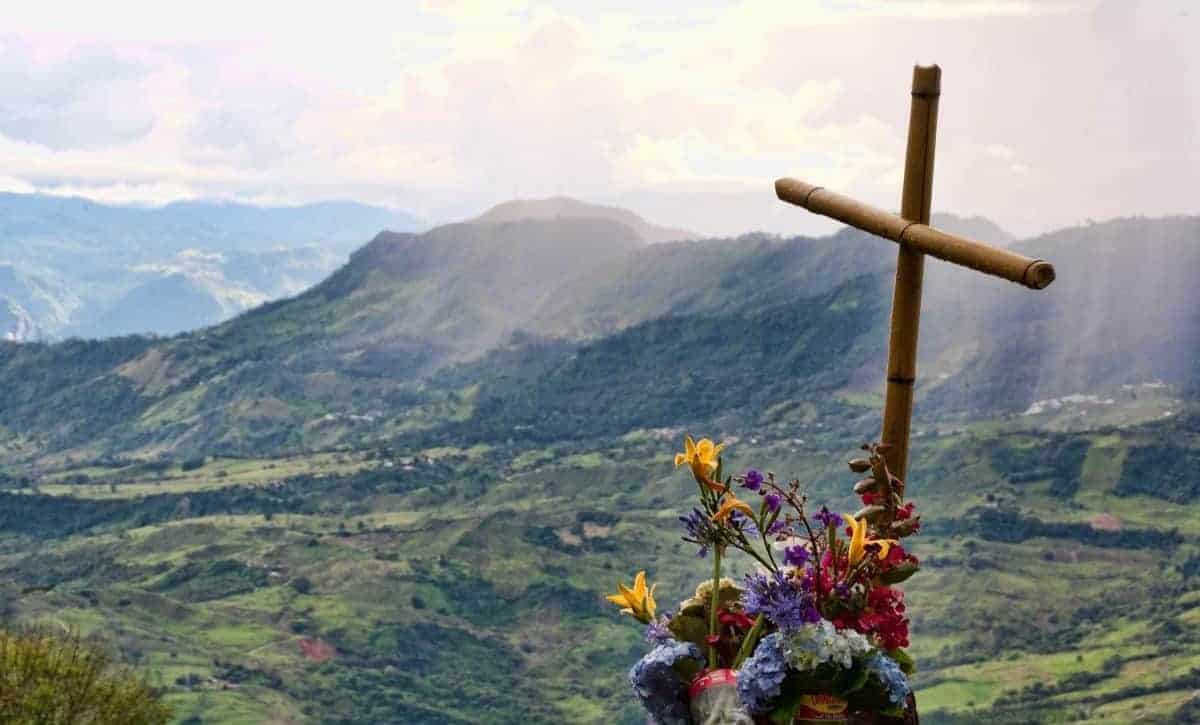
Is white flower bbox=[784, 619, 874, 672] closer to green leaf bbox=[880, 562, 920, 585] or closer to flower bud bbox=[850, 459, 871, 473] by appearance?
green leaf bbox=[880, 562, 920, 585]

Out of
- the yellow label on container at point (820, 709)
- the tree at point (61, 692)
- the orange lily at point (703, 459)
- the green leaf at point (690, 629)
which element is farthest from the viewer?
the tree at point (61, 692)

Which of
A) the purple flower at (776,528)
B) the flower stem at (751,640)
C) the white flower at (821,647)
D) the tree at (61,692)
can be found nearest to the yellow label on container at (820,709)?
the white flower at (821,647)

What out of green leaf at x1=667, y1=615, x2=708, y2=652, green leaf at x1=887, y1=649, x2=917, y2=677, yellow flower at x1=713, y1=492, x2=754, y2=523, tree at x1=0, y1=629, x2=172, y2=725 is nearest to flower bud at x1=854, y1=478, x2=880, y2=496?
yellow flower at x1=713, y1=492, x2=754, y2=523

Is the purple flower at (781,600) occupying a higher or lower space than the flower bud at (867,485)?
lower

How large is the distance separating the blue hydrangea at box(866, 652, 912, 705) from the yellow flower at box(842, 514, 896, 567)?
27cm

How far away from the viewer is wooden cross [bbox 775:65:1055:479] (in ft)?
17.1

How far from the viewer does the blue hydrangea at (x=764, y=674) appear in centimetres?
471

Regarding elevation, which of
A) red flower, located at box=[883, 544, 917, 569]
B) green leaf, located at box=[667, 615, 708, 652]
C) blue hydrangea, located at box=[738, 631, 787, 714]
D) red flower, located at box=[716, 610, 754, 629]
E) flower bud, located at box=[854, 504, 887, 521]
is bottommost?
blue hydrangea, located at box=[738, 631, 787, 714]

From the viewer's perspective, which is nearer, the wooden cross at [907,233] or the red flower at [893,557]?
the red flower at [893,557]

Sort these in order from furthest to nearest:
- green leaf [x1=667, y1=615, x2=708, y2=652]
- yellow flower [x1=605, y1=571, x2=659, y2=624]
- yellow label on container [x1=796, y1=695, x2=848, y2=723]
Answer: yellow flower [x1=605, y1=571, x2=659, y2=624] → green leaf [x1=667, y1=615, x2=708, y2=652] → yellow label on container [x1=796, y1=695, x2=848, y2=723]

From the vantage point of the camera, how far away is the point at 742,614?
16.8 feet

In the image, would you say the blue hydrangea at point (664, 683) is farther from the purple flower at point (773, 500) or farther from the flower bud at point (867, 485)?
the flower bud at point (867, 485)

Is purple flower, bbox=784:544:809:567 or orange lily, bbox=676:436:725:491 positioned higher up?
orange lily, bbox=676:436:725:491

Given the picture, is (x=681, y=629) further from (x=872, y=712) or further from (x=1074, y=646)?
(x=1074, y=646)
